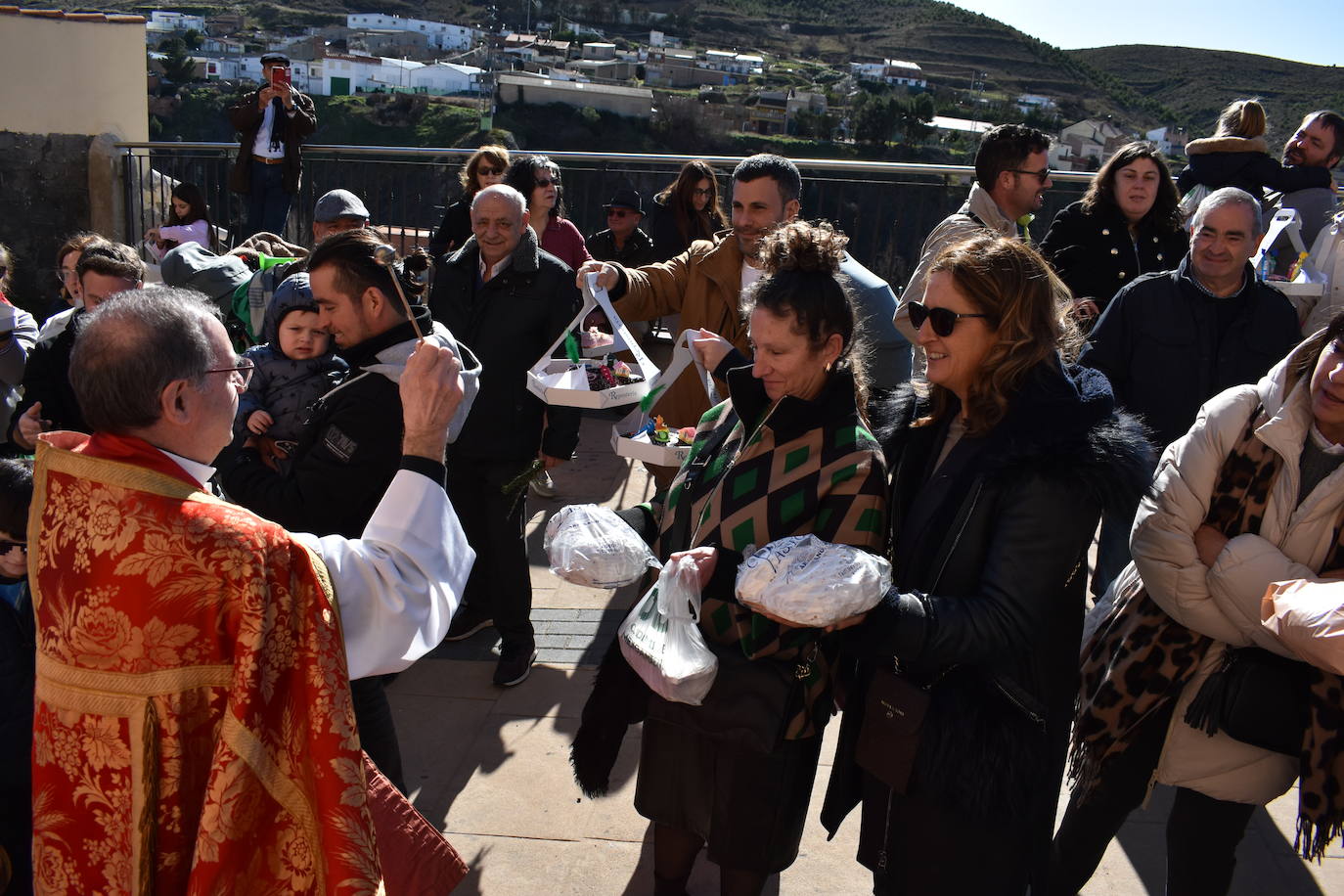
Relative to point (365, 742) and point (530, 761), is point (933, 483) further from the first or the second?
point (530, 761)

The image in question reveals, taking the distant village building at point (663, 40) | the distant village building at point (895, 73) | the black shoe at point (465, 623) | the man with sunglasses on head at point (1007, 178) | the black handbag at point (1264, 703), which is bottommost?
the black shoe at point (465, 623)

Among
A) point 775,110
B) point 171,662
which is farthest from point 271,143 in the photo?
point 775,110

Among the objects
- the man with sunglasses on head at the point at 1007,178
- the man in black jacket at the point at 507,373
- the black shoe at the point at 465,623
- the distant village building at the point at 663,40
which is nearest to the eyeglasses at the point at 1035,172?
the man with sunglasses on head at the point at 1007,178

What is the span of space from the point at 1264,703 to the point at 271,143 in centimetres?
866

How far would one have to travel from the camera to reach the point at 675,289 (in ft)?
13.6

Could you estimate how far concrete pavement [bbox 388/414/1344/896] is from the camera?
324 cm

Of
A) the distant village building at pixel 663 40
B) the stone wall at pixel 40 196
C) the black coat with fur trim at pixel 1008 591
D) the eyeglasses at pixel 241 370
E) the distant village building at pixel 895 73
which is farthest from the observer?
the distant village building at pixel 663 40

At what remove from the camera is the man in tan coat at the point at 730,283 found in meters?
3.73

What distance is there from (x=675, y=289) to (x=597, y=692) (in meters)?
1.86

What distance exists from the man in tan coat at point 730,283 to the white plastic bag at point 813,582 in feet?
5.28

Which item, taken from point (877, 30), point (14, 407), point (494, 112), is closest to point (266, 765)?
point (14, 407)

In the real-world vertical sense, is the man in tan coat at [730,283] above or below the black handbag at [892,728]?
above

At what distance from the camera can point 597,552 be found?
2529 mm

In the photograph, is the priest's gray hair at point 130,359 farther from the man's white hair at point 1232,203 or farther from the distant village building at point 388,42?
the distant village building at point 388,42
